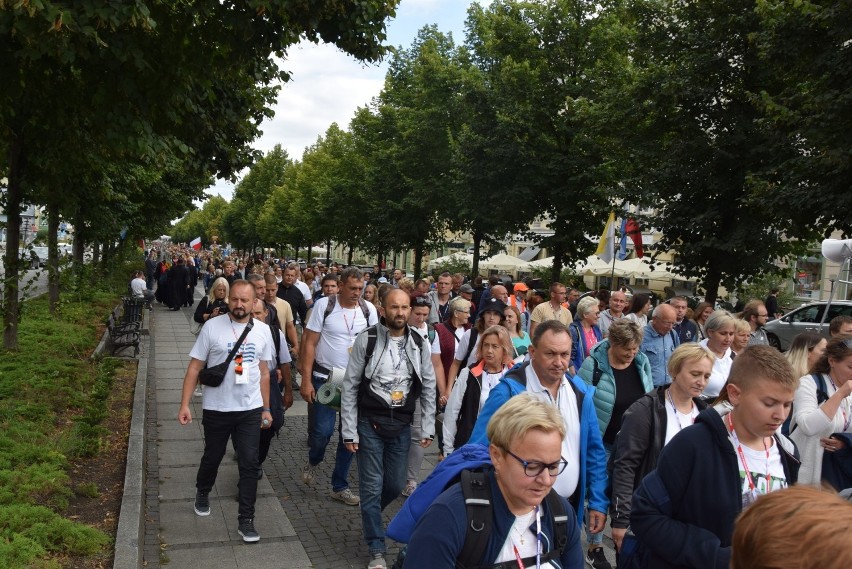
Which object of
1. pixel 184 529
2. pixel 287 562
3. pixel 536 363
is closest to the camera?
pixel 536 363

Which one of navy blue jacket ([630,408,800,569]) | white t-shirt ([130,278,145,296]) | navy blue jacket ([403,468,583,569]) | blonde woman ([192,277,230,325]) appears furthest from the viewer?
white t-shirt ([130,278,145,296])

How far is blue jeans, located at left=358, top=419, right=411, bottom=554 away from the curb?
1.51 m

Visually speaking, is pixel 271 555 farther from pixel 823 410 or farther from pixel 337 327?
pixel 823 410

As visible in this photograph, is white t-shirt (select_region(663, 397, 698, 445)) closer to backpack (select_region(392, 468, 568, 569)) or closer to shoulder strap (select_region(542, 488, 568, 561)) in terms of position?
shoulder strap (select_region(542, 488, 568, 561))

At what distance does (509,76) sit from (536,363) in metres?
21.1

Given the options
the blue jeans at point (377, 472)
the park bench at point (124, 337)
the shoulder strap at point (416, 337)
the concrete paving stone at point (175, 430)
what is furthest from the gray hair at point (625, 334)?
the park bench at point (124, 337)

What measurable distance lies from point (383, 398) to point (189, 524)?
75.3 inches

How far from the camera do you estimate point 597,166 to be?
896 inches

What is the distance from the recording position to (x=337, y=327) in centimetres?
675

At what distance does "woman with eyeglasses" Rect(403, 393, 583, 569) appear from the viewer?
2252 millimetres

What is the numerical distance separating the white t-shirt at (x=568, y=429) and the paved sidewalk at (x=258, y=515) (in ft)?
6.57

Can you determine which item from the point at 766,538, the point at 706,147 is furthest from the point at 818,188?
the point at 766,538

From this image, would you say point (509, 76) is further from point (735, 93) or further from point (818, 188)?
point (818, 188)

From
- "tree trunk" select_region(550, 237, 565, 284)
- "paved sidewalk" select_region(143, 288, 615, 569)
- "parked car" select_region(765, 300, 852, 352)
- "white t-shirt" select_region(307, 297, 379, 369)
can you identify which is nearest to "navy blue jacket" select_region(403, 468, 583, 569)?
"paved sidewalk" select_region(143, 288, 615, 569)
